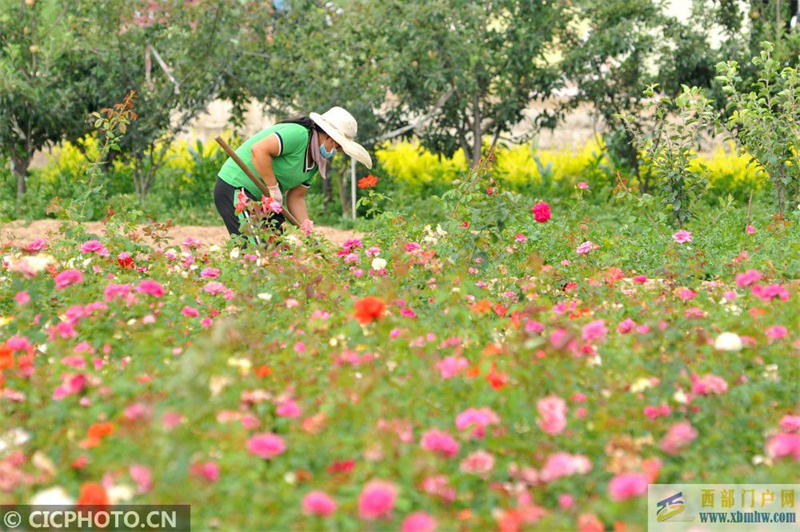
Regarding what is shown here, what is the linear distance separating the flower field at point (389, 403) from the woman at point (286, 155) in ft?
3.46

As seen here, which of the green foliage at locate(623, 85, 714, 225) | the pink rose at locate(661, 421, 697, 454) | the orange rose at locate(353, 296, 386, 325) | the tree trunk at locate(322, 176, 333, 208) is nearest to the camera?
the pink rose at locate(661, 421, 697, 454)

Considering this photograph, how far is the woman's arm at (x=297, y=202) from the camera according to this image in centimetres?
572

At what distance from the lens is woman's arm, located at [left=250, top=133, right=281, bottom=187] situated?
5230 millimetres

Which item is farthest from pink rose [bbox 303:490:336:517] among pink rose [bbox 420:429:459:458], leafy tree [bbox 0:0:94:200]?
leafy tree [bbox 0:0:94:200]

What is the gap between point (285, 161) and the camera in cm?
545

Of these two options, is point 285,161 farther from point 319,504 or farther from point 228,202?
point 319,504

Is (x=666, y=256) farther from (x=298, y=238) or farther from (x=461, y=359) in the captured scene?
(x=461, y=359)

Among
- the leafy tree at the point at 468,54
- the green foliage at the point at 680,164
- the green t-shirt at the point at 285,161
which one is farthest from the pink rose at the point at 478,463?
the leafy tree at the point at 468,54

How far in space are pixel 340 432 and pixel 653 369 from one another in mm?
972

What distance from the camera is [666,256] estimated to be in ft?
16.5

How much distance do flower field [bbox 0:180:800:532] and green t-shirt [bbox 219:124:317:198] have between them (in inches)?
46.3

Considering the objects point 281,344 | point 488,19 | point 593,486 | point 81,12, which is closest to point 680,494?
point 593,486

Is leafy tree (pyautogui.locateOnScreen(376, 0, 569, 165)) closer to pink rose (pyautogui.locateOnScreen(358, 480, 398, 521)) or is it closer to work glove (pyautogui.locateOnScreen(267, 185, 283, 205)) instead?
work glove (pyautogui.locateOnScreen(267, 185, 283, 205))

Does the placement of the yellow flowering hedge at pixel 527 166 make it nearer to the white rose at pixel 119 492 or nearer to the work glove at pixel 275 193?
the work glove at pixel 275 193
